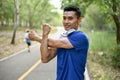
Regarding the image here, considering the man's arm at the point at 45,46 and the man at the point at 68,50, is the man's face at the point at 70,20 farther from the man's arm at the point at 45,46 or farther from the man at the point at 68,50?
the man's arm at the point at 45,46

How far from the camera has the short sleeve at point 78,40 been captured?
3.42 metres

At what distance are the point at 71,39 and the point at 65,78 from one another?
0.49m

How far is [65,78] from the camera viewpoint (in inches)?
136

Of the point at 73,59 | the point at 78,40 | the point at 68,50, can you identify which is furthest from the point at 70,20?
the point at 73,59

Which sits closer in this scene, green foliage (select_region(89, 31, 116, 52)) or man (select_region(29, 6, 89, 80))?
man (select_region(29, 6, 89, 80))

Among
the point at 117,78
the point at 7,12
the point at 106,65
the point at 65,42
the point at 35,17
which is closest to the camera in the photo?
the point at 65,42

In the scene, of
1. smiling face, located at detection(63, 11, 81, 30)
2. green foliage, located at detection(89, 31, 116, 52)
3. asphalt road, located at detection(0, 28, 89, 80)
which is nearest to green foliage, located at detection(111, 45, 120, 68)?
asphalt road, located at detection(0, 28, 89, 80)

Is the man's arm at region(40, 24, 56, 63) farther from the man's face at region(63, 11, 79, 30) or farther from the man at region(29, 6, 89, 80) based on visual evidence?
the man's face at region(63, 11, 79, 30)

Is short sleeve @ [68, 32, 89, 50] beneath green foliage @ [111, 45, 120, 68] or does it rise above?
above

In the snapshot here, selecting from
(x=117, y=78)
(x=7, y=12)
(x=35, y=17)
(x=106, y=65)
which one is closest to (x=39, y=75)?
(x=117, y=78)

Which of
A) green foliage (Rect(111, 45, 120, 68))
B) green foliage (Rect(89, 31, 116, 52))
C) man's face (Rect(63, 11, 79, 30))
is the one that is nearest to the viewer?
man's face (Rect(63, 11, 79, 30))

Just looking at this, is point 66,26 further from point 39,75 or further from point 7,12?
Answer: point 7,12

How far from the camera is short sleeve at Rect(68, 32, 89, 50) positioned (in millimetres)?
3418

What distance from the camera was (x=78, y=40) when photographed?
3447 mm
